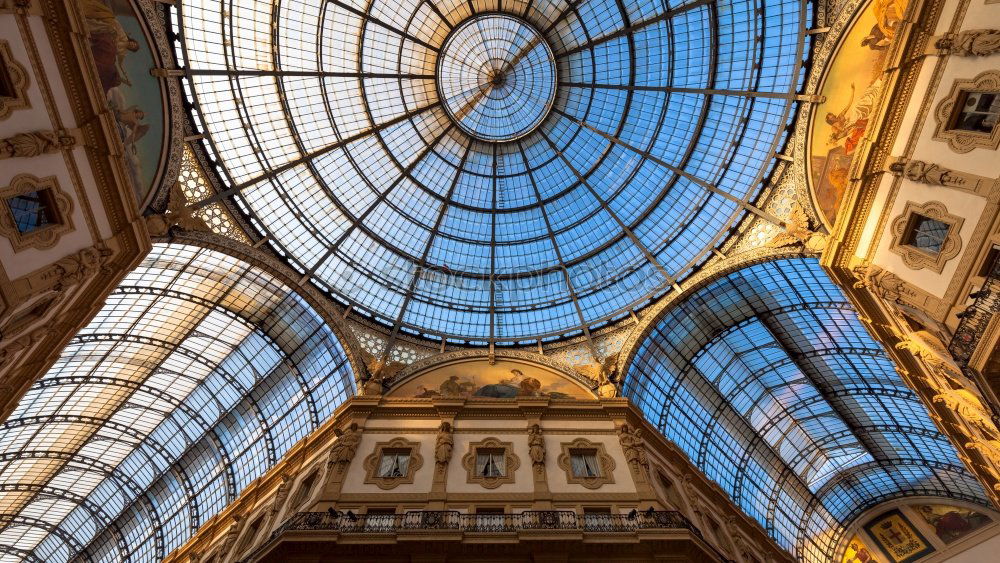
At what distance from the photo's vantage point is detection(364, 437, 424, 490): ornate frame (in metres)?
22.9

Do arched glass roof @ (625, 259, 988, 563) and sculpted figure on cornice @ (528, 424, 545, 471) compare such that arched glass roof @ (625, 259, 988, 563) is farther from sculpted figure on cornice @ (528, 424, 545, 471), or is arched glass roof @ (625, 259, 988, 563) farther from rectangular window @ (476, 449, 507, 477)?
rectangular window @ (476, 449, 507, 477)

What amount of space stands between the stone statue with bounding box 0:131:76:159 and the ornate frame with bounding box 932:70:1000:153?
2848 cm

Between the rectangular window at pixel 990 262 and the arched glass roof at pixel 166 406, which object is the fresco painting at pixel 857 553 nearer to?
the rectangular window at pixel 990 262

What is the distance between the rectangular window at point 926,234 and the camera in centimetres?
1819

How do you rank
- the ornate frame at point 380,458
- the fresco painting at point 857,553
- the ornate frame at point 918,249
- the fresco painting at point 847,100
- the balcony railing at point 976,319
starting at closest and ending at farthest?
the balcony railing at point 976,319, the ornate frame at point 918,249, the fresco painting at point 847,100, the ornate frame at point 380,458, the fresco painting at point 857,553

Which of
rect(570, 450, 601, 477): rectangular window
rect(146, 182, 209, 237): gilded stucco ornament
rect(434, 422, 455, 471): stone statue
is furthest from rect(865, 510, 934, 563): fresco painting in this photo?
rect(146, 182, 209, 237): gilded stucco ornament

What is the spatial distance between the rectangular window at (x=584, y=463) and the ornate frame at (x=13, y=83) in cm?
2343

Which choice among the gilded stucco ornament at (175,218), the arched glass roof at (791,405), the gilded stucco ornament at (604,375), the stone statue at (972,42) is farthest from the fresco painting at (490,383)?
the stone statue at (972,42)

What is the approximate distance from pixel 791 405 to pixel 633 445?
1904 cm

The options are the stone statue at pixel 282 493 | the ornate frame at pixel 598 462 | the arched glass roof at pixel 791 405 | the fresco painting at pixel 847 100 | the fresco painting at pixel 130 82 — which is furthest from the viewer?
the arched glass roof at pixel 791 405

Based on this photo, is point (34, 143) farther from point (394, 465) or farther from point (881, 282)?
point (881, 282)

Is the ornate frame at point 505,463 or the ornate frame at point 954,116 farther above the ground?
the ornate frame at point 954,116

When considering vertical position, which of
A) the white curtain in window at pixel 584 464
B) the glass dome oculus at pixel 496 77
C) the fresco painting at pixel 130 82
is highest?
the glass dome oculus at pixel 496 77

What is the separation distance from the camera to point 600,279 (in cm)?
3469
